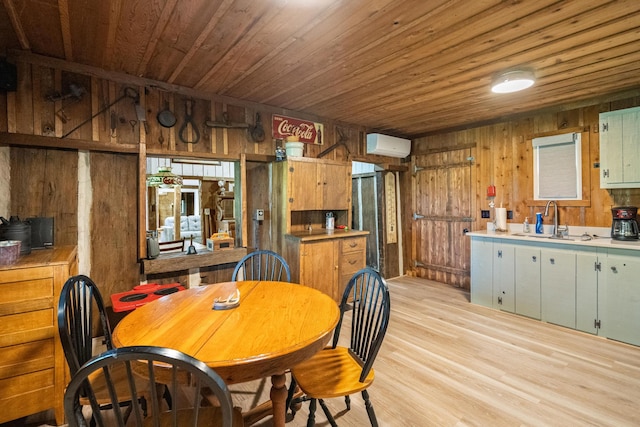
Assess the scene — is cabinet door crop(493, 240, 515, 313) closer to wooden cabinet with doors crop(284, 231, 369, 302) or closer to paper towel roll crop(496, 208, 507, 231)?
paper towel roll crop(496, 208, 507, 231)

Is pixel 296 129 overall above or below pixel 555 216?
above

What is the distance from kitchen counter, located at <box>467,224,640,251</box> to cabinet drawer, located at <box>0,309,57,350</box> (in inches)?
167

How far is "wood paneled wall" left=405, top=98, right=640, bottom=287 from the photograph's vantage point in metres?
3.43

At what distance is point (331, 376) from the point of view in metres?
1.56

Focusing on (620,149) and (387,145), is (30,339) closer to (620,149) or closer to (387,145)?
(387,145)

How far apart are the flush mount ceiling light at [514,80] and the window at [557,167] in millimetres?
1387

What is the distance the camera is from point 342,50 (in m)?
2.29

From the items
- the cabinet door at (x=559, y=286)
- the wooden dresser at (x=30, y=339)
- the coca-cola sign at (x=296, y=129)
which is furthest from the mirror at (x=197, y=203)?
the cabinet door at (x=559, y=286)

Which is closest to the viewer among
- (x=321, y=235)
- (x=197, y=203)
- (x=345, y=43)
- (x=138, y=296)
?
(x=345, y=43)

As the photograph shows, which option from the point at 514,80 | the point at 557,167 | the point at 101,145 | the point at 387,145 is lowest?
the point at 557,167

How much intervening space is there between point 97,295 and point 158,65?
1.94m

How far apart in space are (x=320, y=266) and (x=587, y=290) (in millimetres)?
2740

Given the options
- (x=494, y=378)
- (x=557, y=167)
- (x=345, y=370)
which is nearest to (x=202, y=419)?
(x=345, y=370)

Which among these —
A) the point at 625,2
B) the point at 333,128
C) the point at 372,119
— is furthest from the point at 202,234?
the point at 625,2
